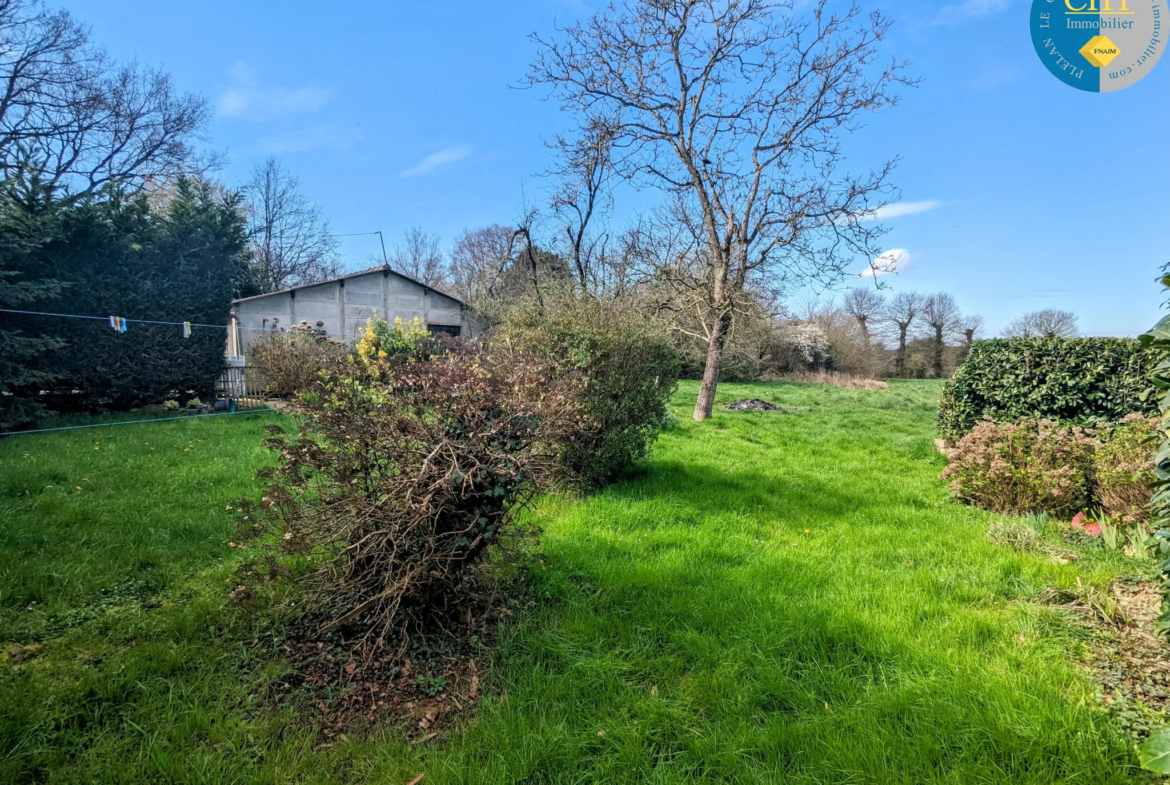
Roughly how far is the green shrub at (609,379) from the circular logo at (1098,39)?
4.35 meters

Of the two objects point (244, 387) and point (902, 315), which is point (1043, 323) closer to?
point (902, 315)

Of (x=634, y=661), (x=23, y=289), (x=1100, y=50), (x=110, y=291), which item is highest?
(x=1100, y=50)

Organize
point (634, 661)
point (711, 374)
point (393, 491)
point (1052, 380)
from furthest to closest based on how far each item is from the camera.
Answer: point (711, 374), point (1052, 380), point (634, 661), point (393, 491)

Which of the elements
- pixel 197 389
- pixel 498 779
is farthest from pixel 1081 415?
pixel 197 389

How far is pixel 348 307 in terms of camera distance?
1639 centimetres

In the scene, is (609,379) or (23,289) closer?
(609,379)

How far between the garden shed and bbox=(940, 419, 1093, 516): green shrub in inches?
559

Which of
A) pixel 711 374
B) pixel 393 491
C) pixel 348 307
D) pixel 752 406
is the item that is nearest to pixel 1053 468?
pixel 393 491

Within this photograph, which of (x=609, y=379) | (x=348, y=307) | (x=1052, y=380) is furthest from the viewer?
(x=348, y=307)

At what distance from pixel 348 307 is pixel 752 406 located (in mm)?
13832

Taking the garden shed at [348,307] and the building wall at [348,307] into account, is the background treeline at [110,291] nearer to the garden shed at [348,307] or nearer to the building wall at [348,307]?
the garden shed at [348,307]

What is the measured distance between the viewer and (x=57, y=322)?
8.15 m

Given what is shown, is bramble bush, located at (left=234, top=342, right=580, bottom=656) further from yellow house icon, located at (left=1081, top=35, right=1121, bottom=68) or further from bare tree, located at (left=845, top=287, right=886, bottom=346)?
bare tree, located at (left=845, top=287, right=886, bottom=346)

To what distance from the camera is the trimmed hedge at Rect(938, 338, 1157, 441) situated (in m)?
5.09
